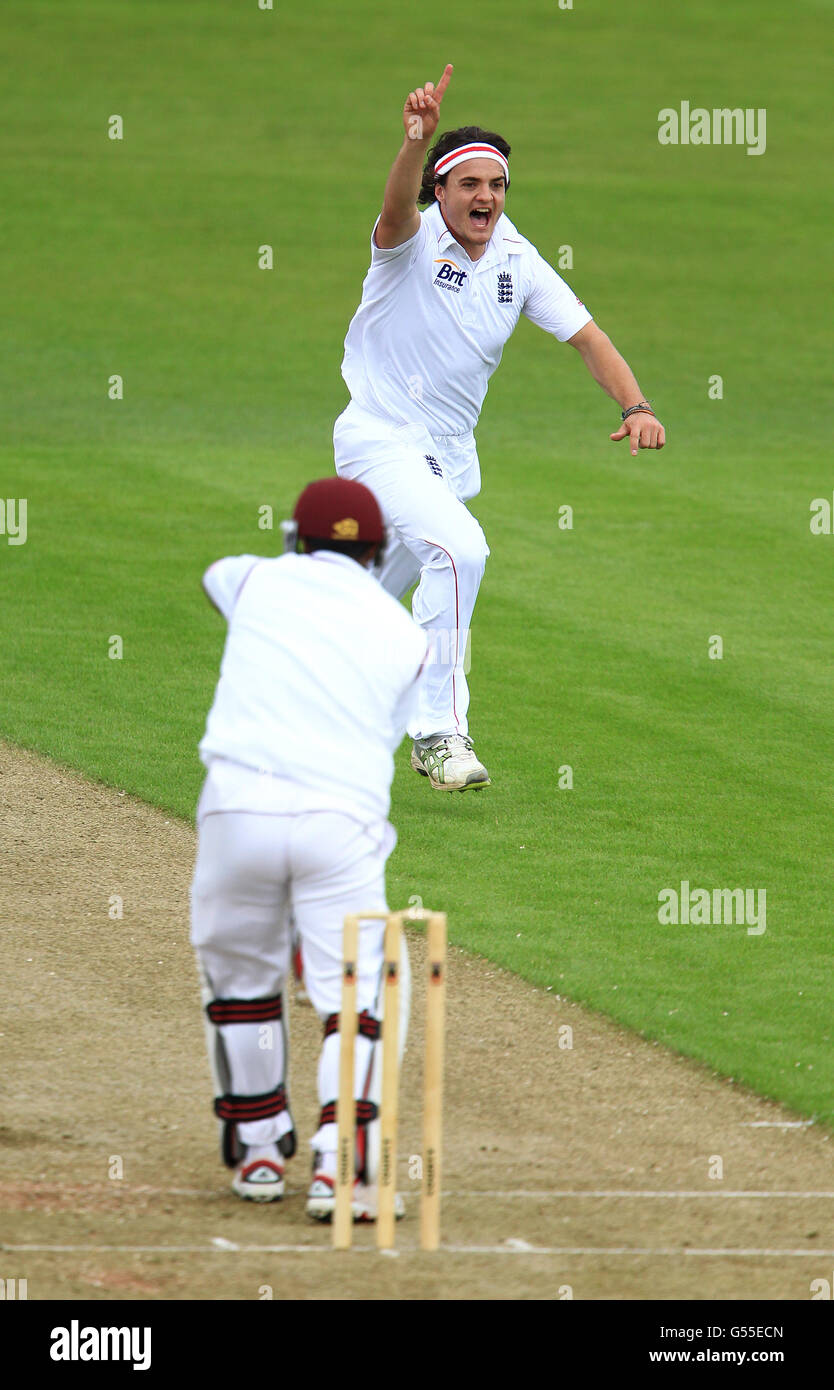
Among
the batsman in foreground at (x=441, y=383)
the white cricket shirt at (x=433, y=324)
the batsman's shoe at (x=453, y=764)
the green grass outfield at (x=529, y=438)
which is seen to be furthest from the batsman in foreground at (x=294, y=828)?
the white cricket shirt at (x=433, y=324)

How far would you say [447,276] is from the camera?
9.36m

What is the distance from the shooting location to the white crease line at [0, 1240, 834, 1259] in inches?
206

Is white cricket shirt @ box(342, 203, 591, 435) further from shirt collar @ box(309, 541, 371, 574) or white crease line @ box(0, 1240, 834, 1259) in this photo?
white crease line @ box(0, 1240, 834, 1259)

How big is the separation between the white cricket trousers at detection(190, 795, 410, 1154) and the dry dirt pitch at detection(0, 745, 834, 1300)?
1.50 feet

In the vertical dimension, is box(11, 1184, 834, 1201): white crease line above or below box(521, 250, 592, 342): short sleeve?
below

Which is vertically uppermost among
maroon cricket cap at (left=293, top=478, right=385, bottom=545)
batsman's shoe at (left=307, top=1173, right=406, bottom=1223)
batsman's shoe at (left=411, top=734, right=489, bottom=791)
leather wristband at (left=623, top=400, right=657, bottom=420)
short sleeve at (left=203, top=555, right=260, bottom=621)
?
leather wristband at (left=623, top=400, right=657, bottom=420)

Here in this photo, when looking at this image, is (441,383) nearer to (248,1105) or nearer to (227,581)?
(227,581)

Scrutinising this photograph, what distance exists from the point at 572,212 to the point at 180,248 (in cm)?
646

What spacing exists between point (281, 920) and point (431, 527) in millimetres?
3878

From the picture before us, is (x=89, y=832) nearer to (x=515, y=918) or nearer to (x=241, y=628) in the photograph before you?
(x=515, y=918)

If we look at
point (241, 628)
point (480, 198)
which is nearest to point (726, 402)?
point (480, 198)

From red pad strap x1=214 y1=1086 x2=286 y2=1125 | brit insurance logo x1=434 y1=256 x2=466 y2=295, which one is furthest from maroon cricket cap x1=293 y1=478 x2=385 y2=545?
brit insurance logo x1=434 y1=256 x2=466 y2=295

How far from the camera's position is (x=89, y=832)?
923 centimetres

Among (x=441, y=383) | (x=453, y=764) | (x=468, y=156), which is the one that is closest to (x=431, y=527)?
(x=441, y=383)
